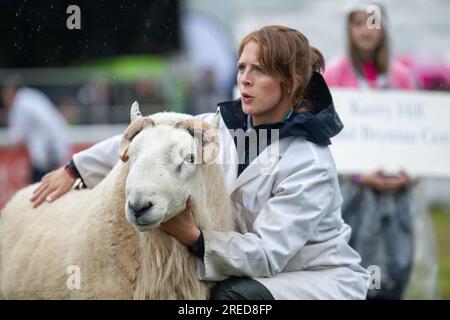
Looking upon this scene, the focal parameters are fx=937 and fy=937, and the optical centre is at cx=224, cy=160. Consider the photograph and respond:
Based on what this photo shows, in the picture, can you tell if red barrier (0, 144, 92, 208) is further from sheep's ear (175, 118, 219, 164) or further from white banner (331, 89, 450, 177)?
sheep's ear (175, 118, 219, 164)

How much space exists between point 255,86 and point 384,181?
279 centimetres

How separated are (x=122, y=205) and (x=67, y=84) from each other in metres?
8.89

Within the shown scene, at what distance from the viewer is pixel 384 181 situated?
6566 millimetres

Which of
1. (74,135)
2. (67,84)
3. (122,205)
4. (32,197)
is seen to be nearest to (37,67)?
(67,84)

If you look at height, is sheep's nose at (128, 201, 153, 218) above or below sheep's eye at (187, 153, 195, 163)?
below

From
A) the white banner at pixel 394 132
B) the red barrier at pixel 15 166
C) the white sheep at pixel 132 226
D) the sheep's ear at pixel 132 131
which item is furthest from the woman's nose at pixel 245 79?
the red barrier at pixel 15 166

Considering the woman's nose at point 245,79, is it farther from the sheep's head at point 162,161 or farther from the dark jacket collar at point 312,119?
the sheep's head at point 162,161

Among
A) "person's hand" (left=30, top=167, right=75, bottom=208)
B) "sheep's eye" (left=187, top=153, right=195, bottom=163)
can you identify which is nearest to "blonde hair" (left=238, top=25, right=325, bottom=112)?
"sheep's eye" (left=187, top=153, right=195, bottom=163)

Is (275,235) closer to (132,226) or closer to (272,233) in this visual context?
(272,233)

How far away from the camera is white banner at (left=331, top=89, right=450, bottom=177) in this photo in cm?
660

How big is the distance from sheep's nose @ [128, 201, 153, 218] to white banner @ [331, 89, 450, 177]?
3278 mm

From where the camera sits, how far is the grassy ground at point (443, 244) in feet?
26.7

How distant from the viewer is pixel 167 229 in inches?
149

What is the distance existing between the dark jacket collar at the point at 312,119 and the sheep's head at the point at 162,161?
397 mm
